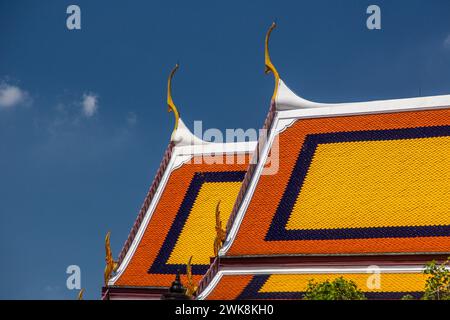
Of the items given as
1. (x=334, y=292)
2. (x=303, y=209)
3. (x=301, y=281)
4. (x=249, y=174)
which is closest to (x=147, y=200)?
(x=249, y=174)

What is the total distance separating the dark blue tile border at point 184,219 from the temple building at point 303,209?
0.14 feet

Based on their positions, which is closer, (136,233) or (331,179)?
(331,179)

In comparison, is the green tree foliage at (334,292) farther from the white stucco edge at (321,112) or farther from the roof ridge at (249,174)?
the roof ridge at (249,174)

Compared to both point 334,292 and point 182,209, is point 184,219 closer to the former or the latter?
point 182,209

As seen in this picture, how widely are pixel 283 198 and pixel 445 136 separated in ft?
15.7

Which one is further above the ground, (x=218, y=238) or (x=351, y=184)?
(x=351, y=184)

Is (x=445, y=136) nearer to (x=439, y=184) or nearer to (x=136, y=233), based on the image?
(x=439, y=184)

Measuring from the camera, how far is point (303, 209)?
31.5m

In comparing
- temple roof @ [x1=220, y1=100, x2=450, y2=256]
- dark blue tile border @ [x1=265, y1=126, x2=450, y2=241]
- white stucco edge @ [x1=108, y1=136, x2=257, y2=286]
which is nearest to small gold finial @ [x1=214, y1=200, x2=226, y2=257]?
temple roof @ [x1=220, y1=100, x2=450, y2=256]

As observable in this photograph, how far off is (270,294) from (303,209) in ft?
13.0

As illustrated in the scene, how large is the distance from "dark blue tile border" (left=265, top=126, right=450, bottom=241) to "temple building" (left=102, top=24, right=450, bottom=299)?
31 mm

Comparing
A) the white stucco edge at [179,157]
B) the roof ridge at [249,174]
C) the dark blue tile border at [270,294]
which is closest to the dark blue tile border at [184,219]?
the white stucco edge at [179,157]

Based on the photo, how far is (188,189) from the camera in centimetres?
3656
